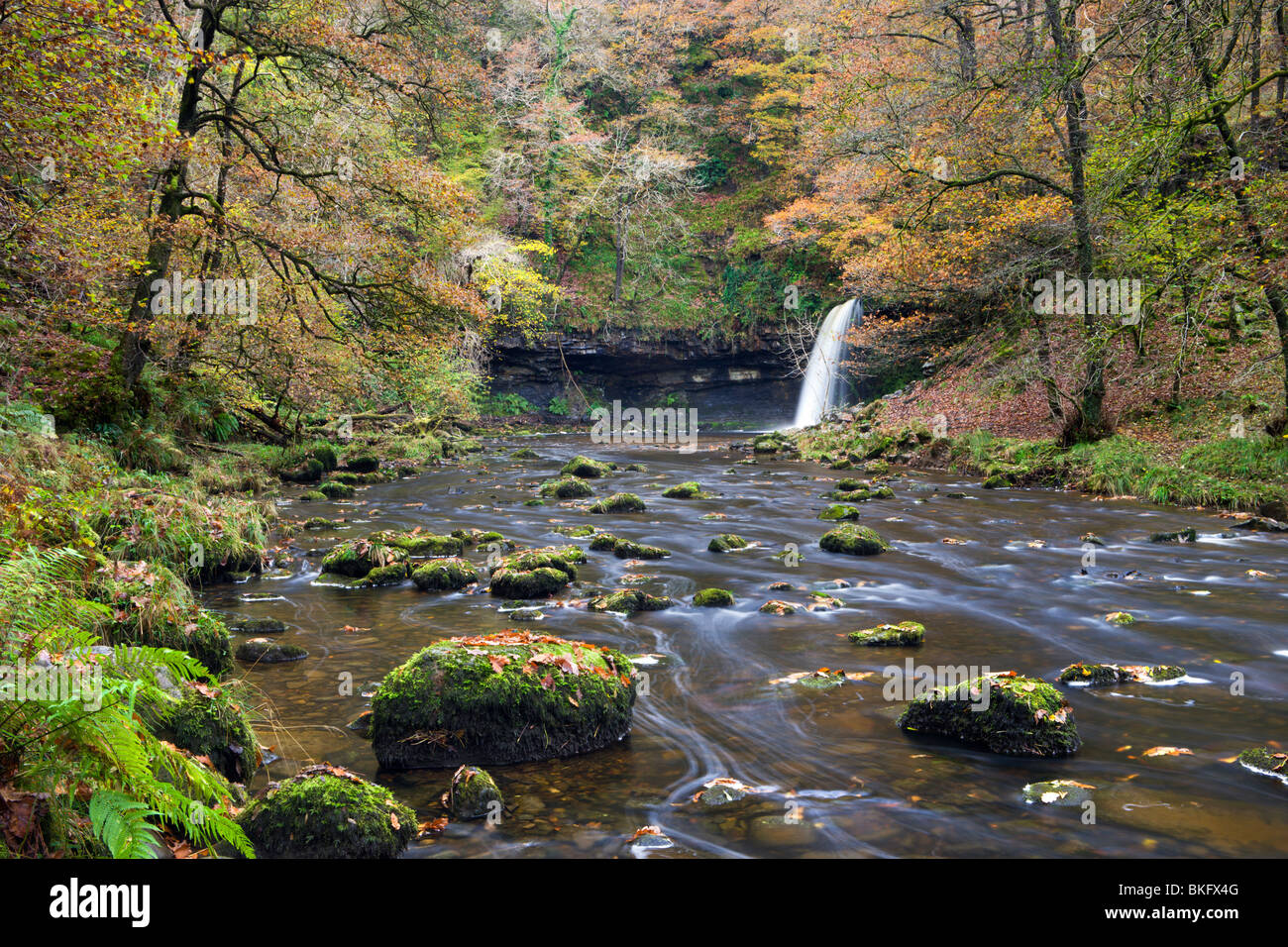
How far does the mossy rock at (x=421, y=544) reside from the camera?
423 inches

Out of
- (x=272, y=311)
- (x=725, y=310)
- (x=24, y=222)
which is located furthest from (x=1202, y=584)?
(x=725, y=310)

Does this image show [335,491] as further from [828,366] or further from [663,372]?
[663,372]

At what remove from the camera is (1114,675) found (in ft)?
20.2

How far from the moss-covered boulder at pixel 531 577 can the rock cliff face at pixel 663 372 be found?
28.1 meters

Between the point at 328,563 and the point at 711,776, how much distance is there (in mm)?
6591

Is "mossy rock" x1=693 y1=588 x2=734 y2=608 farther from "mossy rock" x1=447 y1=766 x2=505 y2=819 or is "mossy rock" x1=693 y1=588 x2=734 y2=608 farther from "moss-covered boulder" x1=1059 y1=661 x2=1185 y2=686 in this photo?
"mossy rock" x1=447 y1=766 x2=505 y2=819

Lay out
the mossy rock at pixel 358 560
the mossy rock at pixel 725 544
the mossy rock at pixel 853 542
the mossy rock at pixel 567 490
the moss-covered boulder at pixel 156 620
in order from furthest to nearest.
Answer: the mossy rock at pixel 567 490, the mossy rock at pixel 725 544, the mossy rock at pixel 853 542, the mossy rock at pixel 358 560, the moss-covered boulder at pixel 156 620

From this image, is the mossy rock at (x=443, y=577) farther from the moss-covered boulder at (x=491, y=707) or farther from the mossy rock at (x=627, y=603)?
the moss-covered boulder at (x=491, y=707)

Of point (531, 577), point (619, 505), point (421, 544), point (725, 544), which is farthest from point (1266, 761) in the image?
point (619, 505)

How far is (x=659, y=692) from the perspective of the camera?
6.15 metres

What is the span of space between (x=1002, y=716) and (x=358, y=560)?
7377 mm

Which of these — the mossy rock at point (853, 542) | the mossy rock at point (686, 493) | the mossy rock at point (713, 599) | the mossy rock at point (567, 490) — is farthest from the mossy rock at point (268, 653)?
the mossy rock at point (686, 493)

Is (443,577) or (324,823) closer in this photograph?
(324,823)
